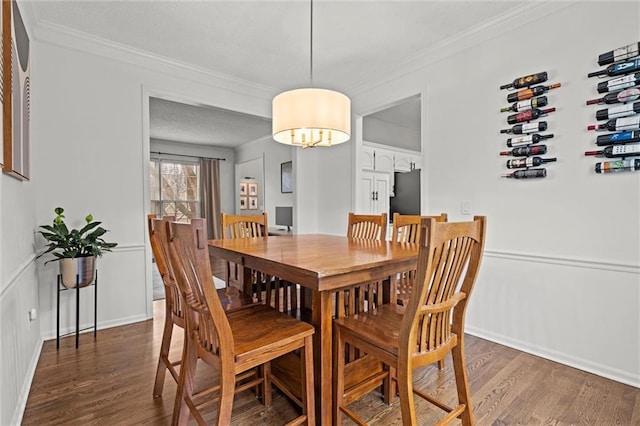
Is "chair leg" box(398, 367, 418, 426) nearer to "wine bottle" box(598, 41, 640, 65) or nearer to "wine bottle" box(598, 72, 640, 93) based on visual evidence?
"wine bottle" box(598, 72, 640, 93)

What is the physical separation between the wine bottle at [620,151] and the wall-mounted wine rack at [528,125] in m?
0.29

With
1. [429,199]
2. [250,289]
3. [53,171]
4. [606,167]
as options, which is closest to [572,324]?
[606,167]

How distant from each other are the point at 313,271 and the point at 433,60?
2.65m

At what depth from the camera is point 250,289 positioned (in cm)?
221

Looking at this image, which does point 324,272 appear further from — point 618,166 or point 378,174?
point 378,174

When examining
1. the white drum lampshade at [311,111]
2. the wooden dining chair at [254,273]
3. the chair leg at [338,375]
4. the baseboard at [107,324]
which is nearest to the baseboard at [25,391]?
the baseboard at [107,324]

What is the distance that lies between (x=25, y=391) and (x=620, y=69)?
396 centimetres

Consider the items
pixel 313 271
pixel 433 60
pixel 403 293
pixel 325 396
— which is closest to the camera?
pixel 313 271

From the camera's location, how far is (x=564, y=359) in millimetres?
2221

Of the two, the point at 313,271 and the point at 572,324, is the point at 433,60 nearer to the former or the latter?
the point at 572,324

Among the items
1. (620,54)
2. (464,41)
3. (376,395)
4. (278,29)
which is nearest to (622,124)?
(620,54)

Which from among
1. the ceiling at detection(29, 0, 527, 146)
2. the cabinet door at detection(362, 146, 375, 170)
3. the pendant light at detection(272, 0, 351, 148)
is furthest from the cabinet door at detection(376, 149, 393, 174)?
the pendant light at detection(272, 0, 351, 148)

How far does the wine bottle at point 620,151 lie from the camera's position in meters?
1.91

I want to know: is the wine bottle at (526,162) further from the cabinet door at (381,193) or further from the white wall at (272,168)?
the white wall at (272,168)
